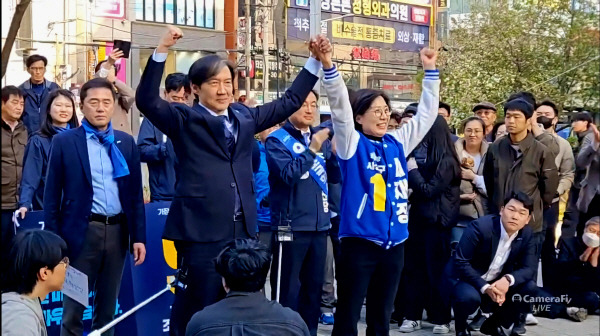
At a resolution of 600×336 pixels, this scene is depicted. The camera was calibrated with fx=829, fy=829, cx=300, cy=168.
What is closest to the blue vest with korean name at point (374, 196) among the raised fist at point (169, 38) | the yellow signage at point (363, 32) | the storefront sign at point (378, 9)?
the raised fist at point (169, 38)

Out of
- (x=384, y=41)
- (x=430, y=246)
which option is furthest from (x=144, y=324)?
(x=384, y=41)

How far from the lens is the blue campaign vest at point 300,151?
220 inches

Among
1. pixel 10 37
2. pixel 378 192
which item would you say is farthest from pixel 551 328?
pixel 10 37

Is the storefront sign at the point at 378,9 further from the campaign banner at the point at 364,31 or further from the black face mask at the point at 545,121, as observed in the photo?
the black face mask at the point at 545,121

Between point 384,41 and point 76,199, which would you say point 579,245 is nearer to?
point 76,199

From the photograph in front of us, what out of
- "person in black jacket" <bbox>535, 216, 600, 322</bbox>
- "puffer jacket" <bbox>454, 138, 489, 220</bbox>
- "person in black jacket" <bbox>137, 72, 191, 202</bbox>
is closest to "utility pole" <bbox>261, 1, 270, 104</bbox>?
"puffer jacket" <bbox>454, 138, 489, 220</bbox>

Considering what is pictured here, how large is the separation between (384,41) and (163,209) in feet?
112

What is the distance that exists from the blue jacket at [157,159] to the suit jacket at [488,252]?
2.28 m

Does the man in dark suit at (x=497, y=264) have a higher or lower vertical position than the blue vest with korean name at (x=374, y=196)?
lower

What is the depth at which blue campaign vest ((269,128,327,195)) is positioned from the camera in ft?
18.3

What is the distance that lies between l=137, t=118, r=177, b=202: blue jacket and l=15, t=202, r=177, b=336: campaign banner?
760 millimetres

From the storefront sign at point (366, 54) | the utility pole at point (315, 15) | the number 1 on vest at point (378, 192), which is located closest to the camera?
the number 1 on vest at point (378, 192)

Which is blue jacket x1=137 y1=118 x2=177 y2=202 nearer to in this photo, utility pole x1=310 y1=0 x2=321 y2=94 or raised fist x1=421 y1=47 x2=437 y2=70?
raised fist x1=421 y1=47 x2=437 y2=70

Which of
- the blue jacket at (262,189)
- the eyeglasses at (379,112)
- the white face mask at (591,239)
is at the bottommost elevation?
the white face mask at (591,239)
